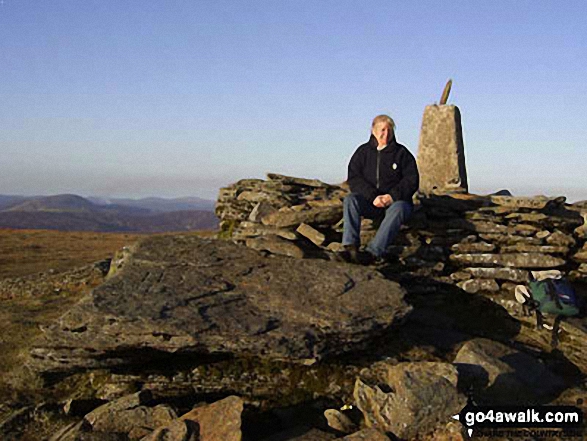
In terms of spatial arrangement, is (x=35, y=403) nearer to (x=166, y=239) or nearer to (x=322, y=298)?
(x=166, y=239)

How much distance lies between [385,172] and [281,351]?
4899 millimetres

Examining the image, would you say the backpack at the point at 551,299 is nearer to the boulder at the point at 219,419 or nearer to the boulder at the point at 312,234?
the boulder at the point at 312,234

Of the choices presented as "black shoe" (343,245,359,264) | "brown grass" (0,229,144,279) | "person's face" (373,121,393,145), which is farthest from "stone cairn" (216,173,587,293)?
"brown grass" (0,229,144,279)

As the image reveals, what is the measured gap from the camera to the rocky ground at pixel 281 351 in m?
6.02

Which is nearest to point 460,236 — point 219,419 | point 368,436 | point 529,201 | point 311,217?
point 529,201

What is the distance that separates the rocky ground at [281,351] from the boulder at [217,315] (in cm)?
3

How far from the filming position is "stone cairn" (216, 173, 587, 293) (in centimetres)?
999

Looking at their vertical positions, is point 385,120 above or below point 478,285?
above

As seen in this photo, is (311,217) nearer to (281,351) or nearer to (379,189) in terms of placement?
(379,189)

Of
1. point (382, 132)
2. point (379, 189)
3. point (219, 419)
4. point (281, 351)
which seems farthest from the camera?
point (379, 189)

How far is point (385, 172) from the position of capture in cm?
972

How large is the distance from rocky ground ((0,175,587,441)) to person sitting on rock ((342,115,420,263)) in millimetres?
687

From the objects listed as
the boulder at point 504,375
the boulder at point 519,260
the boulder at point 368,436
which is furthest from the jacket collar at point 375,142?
the boulder at point 368,436

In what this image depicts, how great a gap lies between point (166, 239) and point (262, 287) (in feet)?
10.0
